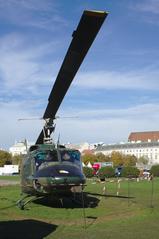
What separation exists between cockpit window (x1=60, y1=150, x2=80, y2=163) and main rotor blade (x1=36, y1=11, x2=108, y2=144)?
10.8 feet

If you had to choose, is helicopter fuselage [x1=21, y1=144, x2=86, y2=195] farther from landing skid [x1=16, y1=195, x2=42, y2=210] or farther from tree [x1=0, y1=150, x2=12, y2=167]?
tree [x1=0, y1=150, x2=12, y2=167]

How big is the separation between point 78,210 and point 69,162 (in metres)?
2.19

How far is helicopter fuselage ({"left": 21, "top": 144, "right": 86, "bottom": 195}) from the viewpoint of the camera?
1853 cm

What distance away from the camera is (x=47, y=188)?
18750mm

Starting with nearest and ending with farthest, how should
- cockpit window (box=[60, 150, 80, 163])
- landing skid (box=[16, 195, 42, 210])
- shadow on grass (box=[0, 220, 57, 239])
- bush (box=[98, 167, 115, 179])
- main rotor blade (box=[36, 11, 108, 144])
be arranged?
main rotor blade (box=[36, 11, 108, 144]) → shadow on grass (box=[0, 220, 57, 239]) → cockpit window (box=[60, 150, 80, 163]) → landing skid (box=[16, 195, 42, 210]) → bush (box=[98, 167, 115, 179])

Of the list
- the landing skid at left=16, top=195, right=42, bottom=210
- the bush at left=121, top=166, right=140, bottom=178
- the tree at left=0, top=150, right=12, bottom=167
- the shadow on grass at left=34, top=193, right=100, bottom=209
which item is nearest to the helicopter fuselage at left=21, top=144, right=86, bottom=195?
the landing skid at left=16, top=195, right=42, bottom=210

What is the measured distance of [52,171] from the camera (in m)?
18.8

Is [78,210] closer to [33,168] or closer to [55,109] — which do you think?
[33,168]

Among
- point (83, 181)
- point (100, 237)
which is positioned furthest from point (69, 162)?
point (100, 237)

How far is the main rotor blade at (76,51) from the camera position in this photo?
9617 mm

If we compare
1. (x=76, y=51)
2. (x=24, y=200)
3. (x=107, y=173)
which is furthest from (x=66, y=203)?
(x=107, y=173)

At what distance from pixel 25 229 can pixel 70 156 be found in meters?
6.02

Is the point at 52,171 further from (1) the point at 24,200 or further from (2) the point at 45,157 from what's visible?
(1) the point at 24,200

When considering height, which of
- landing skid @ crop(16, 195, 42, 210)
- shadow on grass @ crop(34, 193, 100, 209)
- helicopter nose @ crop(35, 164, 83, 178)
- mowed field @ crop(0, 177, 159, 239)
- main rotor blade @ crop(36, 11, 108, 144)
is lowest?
mowed field @ crop(0, 177, 159, 239)
